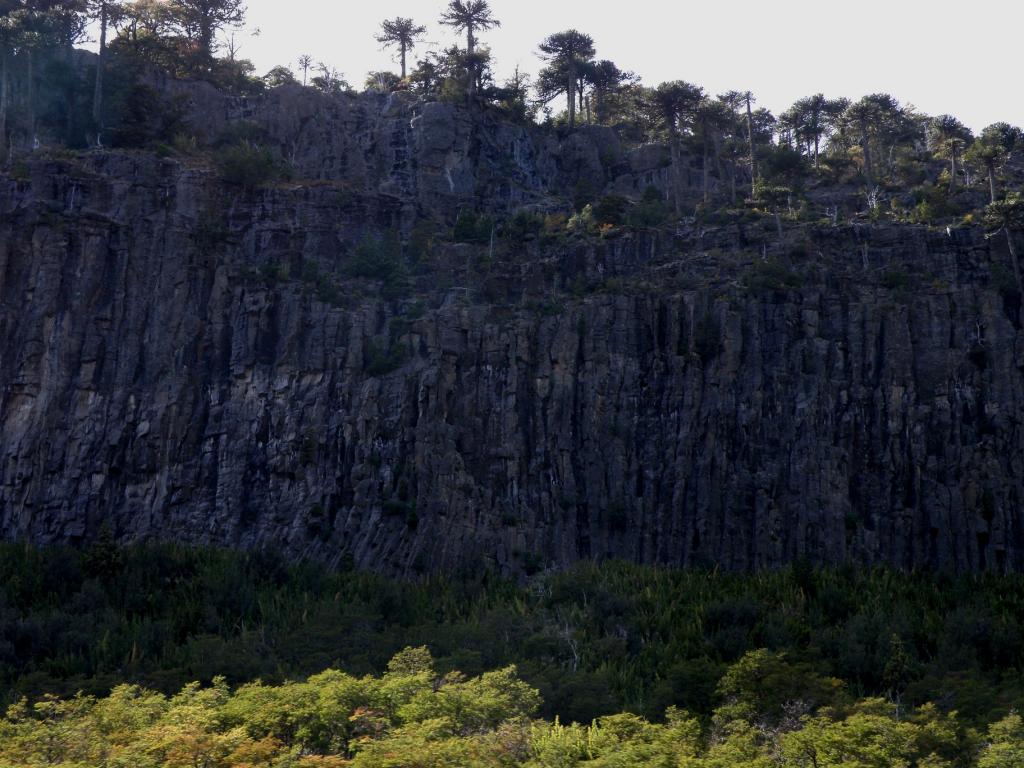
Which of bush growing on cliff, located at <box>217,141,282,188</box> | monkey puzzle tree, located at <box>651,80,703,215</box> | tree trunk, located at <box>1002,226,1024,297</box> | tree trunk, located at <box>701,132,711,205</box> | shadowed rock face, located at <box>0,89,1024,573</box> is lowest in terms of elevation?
shadowed rock face, located at <box>0,89,1024,573</box>

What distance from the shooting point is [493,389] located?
54125 mm

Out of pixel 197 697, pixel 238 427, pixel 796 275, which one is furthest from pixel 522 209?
pixel 197 697

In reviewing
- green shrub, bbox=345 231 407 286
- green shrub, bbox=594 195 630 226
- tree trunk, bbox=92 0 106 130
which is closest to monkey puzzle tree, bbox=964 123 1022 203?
green shrub, bbox=594 195 630 226

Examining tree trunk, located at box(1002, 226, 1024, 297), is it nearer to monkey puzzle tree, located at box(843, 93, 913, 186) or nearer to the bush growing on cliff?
monkey puzzle tree, located at box(843, 93, 913, 186)

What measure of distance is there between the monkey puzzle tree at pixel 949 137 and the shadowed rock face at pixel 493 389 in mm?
18569

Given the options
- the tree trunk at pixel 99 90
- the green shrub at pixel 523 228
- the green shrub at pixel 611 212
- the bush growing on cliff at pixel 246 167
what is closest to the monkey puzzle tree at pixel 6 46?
the tree trunk at pixel 99 90

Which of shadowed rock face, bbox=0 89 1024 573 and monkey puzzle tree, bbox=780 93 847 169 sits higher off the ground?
monkey puzzle tree, bbox=780 93 847 169

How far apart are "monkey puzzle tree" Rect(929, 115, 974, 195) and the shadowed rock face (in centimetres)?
1857

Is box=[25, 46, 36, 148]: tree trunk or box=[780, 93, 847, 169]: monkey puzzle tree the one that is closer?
box=[25, 46, 36, 148]: tree trunk

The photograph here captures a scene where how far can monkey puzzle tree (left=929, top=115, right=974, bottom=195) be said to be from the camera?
74188mm

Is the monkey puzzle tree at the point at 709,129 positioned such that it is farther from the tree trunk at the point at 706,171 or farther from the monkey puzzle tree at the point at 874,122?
the monkey puzzle tree at the point at 874,122

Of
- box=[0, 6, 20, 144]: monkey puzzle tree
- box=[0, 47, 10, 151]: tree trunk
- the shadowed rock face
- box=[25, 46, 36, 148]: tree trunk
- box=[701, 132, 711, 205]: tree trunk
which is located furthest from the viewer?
box=[701, 132, 711, 205]: tree trunk

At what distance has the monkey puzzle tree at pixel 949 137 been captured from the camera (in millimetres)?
74188

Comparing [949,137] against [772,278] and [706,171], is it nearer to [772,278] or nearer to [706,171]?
[706,171]
